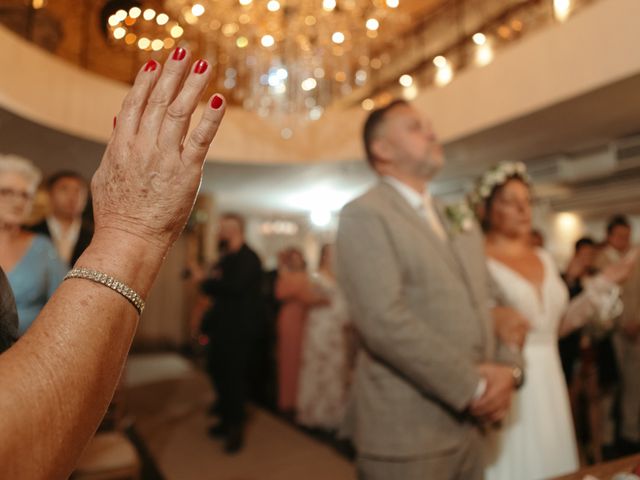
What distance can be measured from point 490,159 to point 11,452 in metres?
5.38

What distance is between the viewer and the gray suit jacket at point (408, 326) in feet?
3.70

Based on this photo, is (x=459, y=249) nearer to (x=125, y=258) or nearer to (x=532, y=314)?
(x=532, y=314)

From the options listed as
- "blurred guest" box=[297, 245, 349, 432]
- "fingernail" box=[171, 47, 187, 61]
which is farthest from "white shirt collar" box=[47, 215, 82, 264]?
"blurred guest" box=[297, 245, 349, 432]

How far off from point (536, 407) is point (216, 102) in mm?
1565

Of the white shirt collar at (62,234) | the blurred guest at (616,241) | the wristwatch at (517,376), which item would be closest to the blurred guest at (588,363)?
the blurred guest at (616,241)

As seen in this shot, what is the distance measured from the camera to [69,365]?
0.42m

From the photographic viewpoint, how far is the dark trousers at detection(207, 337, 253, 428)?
328 centimetres

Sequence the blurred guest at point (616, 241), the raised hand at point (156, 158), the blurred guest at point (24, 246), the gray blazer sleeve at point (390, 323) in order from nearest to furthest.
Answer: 1. the raised hand at point (156, 158)
2. the blurred guest at point (24, 246)
3. the gray blazer sleeve at point (390, 323)
4. the blurred guest at point (616, 241)

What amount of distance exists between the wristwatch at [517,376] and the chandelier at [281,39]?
6.77 ft

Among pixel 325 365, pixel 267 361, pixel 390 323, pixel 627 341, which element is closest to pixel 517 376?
pixel 390 323

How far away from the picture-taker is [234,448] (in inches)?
123

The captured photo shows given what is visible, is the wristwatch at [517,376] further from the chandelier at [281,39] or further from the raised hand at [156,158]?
the chandelier at [281,39]

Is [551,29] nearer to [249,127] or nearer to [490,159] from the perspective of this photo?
[490,159]

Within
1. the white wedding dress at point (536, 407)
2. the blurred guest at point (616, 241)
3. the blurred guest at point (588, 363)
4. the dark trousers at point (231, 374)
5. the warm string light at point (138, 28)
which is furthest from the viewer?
the dark trousers at point (231, 374)
